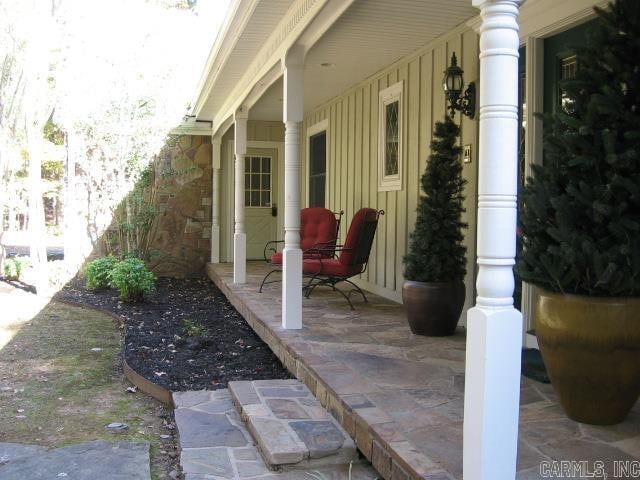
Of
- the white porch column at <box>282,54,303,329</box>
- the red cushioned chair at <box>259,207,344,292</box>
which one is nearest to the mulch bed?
the white porch column at <box>282,54,303,329</box>

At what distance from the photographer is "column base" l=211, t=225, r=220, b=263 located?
1008 cm

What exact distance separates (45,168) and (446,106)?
1122cm

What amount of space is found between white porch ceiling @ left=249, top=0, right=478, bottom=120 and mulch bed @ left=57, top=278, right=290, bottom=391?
244cm

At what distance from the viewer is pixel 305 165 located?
31.3 ft

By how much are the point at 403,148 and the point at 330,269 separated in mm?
1332

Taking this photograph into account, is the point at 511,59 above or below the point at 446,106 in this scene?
below

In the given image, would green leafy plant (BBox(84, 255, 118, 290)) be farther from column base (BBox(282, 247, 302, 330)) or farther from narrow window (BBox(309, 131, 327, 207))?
column base (BBox(282, 247, 302, 330))

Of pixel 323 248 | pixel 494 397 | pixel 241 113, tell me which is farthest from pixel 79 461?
pixel 241 113

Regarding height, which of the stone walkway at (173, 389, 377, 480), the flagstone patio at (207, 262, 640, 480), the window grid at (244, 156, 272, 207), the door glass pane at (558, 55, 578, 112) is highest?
the door glass pane at (558, 55, 578, 112)

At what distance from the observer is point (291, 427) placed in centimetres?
300

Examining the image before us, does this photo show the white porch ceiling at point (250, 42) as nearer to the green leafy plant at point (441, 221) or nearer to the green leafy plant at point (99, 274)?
the green leafy plant at point (441, 221)

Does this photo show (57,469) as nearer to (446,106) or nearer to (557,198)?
(557,198)

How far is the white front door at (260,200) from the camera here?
1080 cm

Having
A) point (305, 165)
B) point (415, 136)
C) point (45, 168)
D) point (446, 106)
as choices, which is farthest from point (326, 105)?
point (45, 168)
